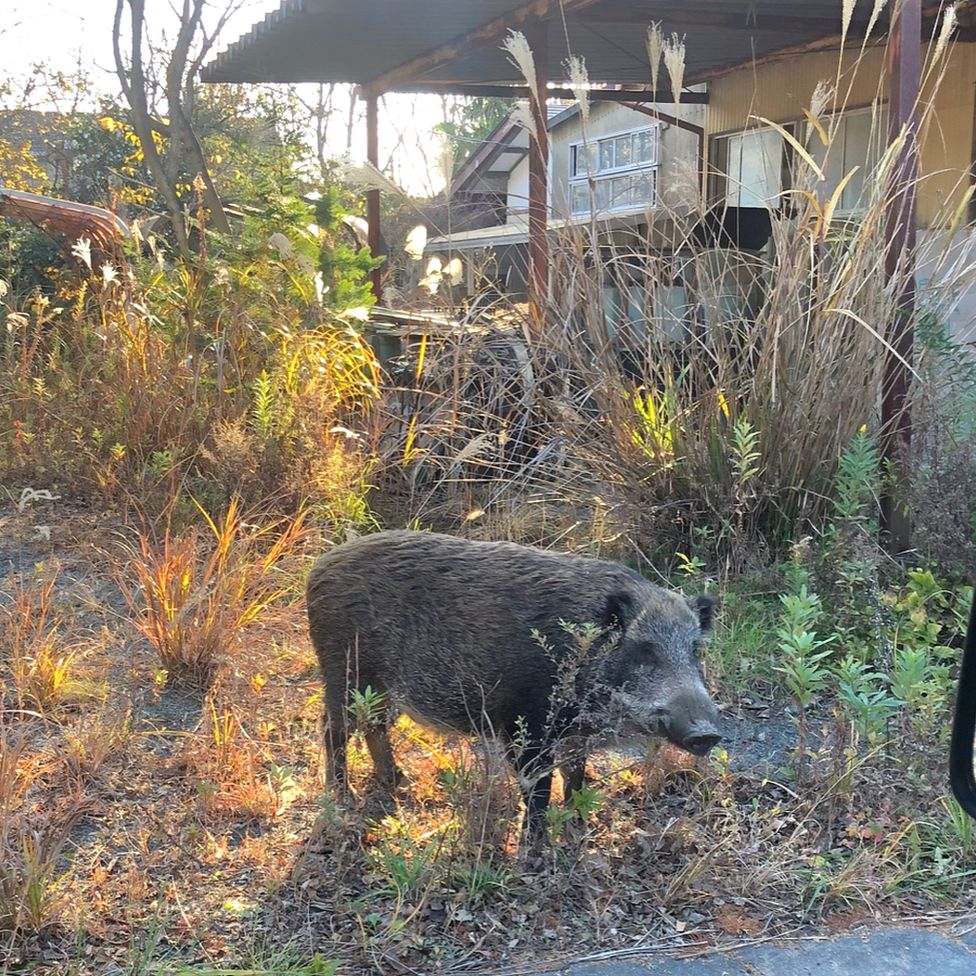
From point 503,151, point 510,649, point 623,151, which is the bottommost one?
point 510,649

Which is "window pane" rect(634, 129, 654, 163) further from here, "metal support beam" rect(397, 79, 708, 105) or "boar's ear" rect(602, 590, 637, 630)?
"boar's ear" rect(602, 590, 637, 630)

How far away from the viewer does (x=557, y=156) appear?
20047 millimetres

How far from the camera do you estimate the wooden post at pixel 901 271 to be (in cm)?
517

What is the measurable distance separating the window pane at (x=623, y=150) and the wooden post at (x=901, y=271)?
11875 mm

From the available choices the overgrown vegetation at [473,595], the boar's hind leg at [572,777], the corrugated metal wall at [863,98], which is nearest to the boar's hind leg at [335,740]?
the overgrown vegetation at [473,595]

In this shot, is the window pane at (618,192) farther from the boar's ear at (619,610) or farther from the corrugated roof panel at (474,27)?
the boar's ear at (619,610)

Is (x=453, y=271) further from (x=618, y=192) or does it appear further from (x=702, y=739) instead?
(x=702, y=739)

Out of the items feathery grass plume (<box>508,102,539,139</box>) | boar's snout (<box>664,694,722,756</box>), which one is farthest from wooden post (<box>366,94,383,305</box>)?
boar's snout (<box>664,694,722,756</box>)

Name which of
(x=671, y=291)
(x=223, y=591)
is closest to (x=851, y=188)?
(x=671, y=291)

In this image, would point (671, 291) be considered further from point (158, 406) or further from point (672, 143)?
point (672, 143)

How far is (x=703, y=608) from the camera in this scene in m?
3.51

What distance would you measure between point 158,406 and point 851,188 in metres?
7.90

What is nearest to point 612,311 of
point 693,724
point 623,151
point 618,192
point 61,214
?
point 618,192

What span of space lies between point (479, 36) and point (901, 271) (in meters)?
5.78
